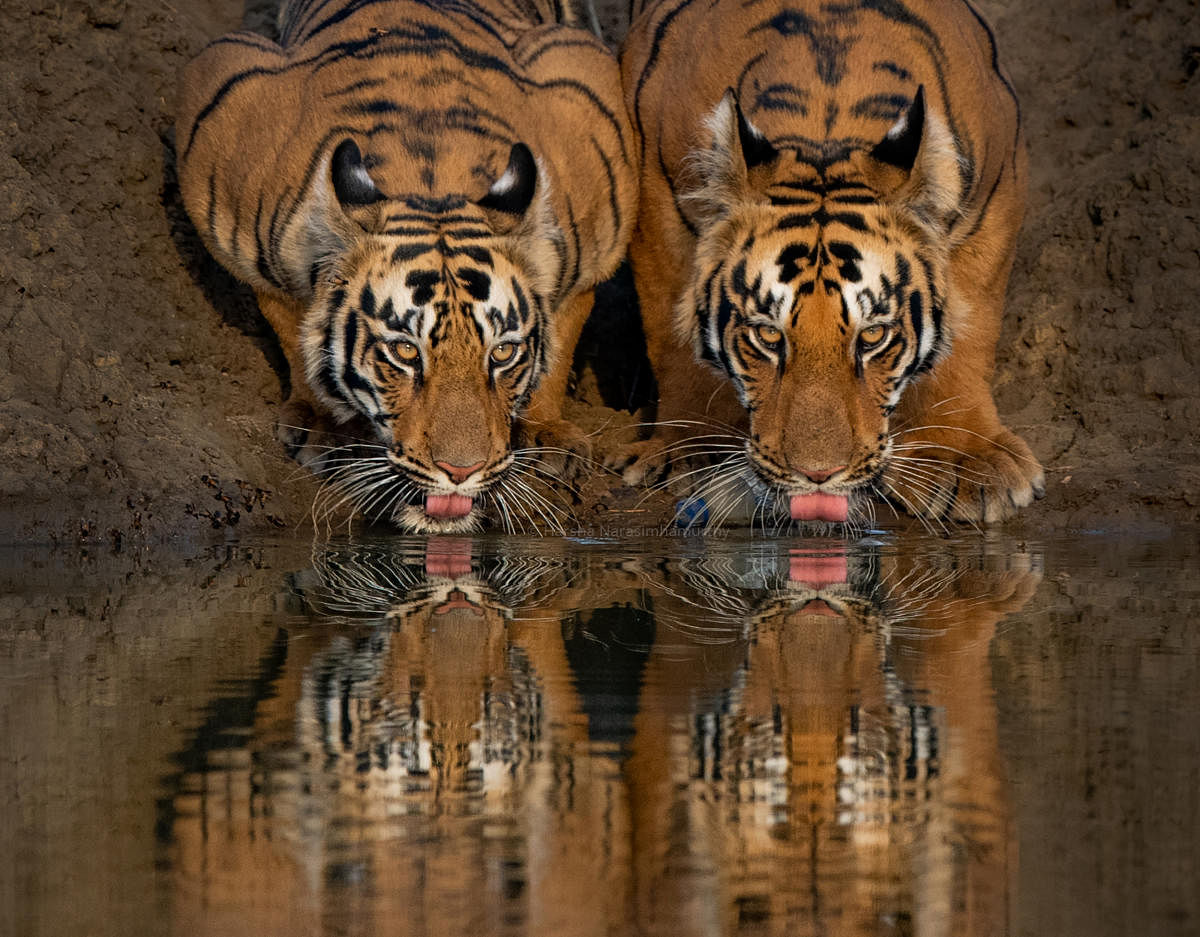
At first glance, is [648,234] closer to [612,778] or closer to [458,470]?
[458,470]

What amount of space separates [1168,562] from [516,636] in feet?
6.91

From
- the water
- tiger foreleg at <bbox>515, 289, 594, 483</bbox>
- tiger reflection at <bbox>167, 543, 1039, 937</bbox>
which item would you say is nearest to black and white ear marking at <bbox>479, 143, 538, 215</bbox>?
tiger foreleg at <bbox>515, 289, 594, 483</bbox>

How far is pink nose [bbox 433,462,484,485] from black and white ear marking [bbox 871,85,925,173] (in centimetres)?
159

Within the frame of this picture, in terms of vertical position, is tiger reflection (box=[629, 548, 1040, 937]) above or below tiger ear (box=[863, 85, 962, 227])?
below

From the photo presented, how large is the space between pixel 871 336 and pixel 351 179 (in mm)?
1705

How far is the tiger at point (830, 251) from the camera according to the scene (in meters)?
5.19

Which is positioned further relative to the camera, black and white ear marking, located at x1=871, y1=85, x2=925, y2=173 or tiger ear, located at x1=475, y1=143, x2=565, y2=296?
tiger ear, located at x1=475, y1=143, x2=565, y2=296

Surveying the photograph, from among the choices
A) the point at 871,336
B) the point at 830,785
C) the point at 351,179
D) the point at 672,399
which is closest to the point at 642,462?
the point at 672,399

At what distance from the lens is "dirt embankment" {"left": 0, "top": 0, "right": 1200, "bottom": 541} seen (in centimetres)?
549

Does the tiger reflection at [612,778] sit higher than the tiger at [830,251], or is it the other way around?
the tiger at [830,251]

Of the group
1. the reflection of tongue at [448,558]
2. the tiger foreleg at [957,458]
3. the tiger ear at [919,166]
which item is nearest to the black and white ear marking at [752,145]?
the tiger ear at [919,166]

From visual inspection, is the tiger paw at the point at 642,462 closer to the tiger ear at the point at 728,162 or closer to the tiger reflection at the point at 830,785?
the tiger ear at the point at 728,162

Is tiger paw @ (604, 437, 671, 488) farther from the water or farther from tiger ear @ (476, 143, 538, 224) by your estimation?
the water

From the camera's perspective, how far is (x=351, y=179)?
17.9ft
